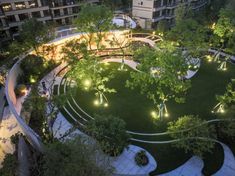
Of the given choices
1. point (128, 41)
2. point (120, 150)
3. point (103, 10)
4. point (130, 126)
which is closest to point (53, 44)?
point (103, 10)

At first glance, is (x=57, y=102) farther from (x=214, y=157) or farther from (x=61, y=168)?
(x=214, y=157)

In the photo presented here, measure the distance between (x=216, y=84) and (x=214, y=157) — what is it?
15545mm

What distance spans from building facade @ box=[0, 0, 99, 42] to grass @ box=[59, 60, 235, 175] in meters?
27.9

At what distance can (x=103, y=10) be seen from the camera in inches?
1437

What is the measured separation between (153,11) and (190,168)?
143ft

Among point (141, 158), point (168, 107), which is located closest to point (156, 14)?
point (168, 107)

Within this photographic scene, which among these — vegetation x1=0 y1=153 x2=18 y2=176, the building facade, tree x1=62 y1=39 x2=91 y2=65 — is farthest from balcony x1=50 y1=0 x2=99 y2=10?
vegetation x1=0 y1=153 x2=18 y2=176

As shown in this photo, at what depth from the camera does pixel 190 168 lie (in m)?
21.8

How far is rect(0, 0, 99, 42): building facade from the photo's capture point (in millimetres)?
47219

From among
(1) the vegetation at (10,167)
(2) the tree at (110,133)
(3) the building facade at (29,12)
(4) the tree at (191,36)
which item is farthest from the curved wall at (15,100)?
(4) the tree at (191,36)

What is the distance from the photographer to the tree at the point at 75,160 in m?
14.6

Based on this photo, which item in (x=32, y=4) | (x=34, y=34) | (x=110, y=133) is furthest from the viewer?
(x=32, y=4)

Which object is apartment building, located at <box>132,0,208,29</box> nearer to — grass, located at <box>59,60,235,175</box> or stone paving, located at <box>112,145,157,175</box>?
grass, located at <box>59,60,235,175</box>

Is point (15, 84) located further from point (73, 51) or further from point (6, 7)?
point (6, 7)
